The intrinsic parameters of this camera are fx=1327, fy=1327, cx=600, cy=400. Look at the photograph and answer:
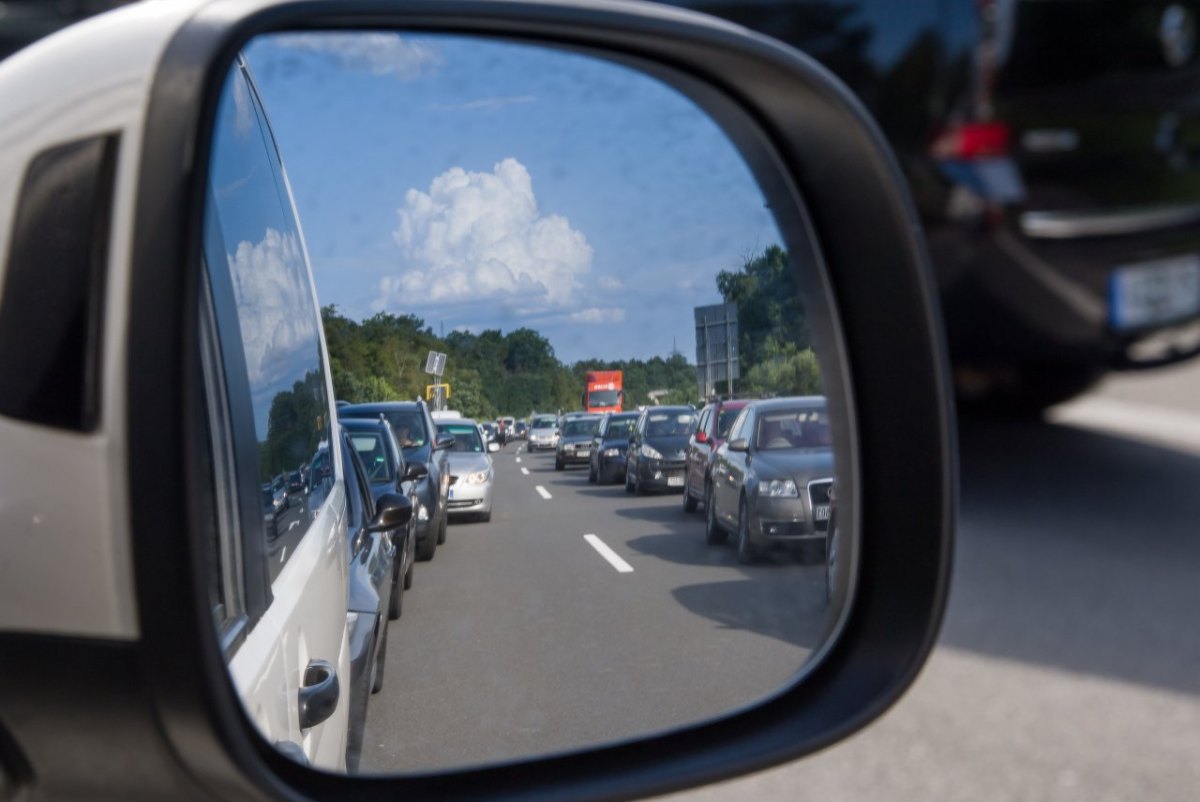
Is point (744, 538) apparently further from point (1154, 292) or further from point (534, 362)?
point (1154, 292)

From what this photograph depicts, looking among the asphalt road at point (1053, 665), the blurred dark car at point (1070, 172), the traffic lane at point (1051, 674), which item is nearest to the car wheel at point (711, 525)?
the traffic lane at point (1051, 674)

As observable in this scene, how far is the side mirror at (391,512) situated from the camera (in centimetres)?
157

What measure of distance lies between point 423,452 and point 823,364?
54 cm

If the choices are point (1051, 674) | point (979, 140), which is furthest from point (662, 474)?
point (979, 140)

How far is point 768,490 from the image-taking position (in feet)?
5.18

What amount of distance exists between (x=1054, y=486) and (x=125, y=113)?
8.93m

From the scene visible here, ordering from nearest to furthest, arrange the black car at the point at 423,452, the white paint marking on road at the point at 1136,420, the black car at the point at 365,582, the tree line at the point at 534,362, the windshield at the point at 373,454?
the tree line at the point at 534,362 → the black car at the point at 423,452 → the black car at the point at 365,582 → the windshield at the point at 373,454 → the white paint marking on road at the point at 1136,420

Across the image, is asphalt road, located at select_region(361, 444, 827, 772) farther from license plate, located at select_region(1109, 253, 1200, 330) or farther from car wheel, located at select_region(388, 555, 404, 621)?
license plate, located at select_region(1109, 253, 1200, 330)

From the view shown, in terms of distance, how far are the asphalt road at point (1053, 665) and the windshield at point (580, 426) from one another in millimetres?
1785

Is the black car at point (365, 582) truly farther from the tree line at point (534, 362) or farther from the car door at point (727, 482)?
the car door at point (727, 482)

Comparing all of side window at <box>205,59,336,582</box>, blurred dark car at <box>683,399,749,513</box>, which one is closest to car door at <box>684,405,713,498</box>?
blurred dark car at <box>683,399,749,513</box>

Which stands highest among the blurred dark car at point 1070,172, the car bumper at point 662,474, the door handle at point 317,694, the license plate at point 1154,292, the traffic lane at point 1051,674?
the blurred dark car at point 1070,172

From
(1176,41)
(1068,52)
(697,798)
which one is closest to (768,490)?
(697,798)

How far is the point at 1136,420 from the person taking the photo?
11.8 m
